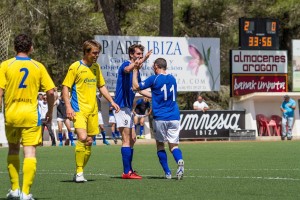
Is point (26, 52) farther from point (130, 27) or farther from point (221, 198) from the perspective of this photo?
point (130, 27)

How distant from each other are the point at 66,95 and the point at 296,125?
2807 centimetres

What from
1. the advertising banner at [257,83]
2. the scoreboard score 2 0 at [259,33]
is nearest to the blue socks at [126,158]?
the scoreboard score 2 0 at [259,33]

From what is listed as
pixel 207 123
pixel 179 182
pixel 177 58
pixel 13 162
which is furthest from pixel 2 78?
pixel 177 58

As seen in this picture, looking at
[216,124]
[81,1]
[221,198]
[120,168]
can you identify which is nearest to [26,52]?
[221,198]

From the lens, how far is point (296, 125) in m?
40.5

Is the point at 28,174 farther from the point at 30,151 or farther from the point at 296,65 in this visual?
the point at 296,65

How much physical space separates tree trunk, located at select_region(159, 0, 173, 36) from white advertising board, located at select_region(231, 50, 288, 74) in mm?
3556

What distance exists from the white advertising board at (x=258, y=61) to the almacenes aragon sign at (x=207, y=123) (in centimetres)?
288

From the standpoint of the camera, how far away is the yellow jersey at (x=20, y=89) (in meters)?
10.9

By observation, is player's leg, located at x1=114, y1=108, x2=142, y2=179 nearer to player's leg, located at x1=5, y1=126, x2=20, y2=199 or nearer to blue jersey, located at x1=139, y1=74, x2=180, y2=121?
blue jersey, located at x1=139, y1=74, x2=180, y2=121

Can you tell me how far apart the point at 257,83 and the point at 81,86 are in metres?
28.4

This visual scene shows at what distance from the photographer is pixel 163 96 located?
14.5m

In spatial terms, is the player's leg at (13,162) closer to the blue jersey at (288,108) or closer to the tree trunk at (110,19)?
the blue jersey at (288,108)

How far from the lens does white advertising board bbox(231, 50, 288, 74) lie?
40969 mm
